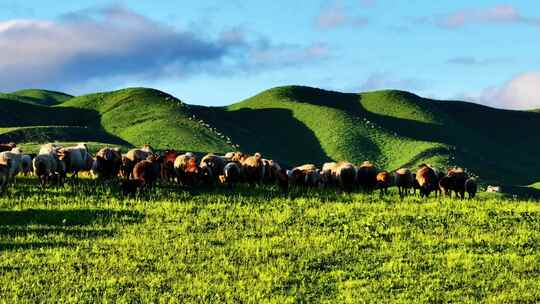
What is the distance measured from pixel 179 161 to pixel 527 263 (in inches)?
778

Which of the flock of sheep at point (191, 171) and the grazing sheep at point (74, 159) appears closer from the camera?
the flock of sheep at point (191, 171)

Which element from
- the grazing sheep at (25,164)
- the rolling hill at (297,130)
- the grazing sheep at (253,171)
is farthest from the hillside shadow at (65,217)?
the rolling hill at (297,130)

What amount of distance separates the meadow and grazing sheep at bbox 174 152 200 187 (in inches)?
79.4

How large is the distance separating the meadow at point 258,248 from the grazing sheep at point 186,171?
79.4 inches

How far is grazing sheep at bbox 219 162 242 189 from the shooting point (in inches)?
1390

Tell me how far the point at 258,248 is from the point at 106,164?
16469mm

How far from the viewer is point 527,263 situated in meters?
21.4

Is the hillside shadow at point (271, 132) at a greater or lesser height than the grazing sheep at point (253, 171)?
greater

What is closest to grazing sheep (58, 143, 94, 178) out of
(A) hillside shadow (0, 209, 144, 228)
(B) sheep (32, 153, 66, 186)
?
(B) sheep (32, 153, 66, 186)

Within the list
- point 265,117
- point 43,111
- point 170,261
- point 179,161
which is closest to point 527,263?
point 170,261

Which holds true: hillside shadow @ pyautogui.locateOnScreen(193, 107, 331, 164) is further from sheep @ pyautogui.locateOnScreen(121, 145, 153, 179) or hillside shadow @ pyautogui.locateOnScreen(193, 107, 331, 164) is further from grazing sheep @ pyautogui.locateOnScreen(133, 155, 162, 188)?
grazing sheep @ pyautogui.locateOnScreen(133, 155, 162, 188)

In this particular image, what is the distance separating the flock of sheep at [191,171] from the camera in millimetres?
33469

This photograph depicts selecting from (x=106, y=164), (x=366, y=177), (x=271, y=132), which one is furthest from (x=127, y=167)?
(x=271, y=132)

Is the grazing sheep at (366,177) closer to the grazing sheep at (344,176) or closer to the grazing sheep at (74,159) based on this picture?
the grazing sheep at (344,176)
